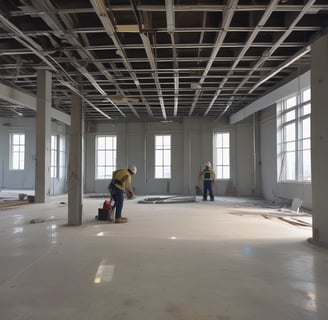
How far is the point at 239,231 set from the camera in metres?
6.25

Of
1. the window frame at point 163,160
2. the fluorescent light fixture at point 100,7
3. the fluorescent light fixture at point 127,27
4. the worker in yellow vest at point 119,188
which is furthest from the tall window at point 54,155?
the fluorescent light fixture at point 100,7

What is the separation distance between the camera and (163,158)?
1631cm

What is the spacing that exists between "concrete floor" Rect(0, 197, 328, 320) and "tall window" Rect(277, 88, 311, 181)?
3.62m

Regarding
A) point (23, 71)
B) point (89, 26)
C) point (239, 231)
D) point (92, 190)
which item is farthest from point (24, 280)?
point (92, 190)

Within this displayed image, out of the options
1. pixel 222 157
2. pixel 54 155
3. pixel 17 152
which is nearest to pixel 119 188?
pixel 222 157

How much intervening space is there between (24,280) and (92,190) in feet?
43.9

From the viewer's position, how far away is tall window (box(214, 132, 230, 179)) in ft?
51.4

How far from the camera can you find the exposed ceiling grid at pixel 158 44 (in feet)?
17.7

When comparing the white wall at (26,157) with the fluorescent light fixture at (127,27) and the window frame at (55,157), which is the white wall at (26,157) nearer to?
the window frame at (55,157)

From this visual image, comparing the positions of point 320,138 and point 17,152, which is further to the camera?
point 17,152

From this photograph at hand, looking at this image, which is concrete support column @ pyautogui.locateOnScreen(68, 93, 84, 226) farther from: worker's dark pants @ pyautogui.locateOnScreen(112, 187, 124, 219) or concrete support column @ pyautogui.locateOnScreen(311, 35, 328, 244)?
concrete support column @ pyautogui.locateOnScreen(311, 35, 328, 244)

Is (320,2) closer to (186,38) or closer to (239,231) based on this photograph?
(186,38)

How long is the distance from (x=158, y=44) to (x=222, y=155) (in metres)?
9.35

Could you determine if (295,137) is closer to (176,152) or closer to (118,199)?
(118,199)
